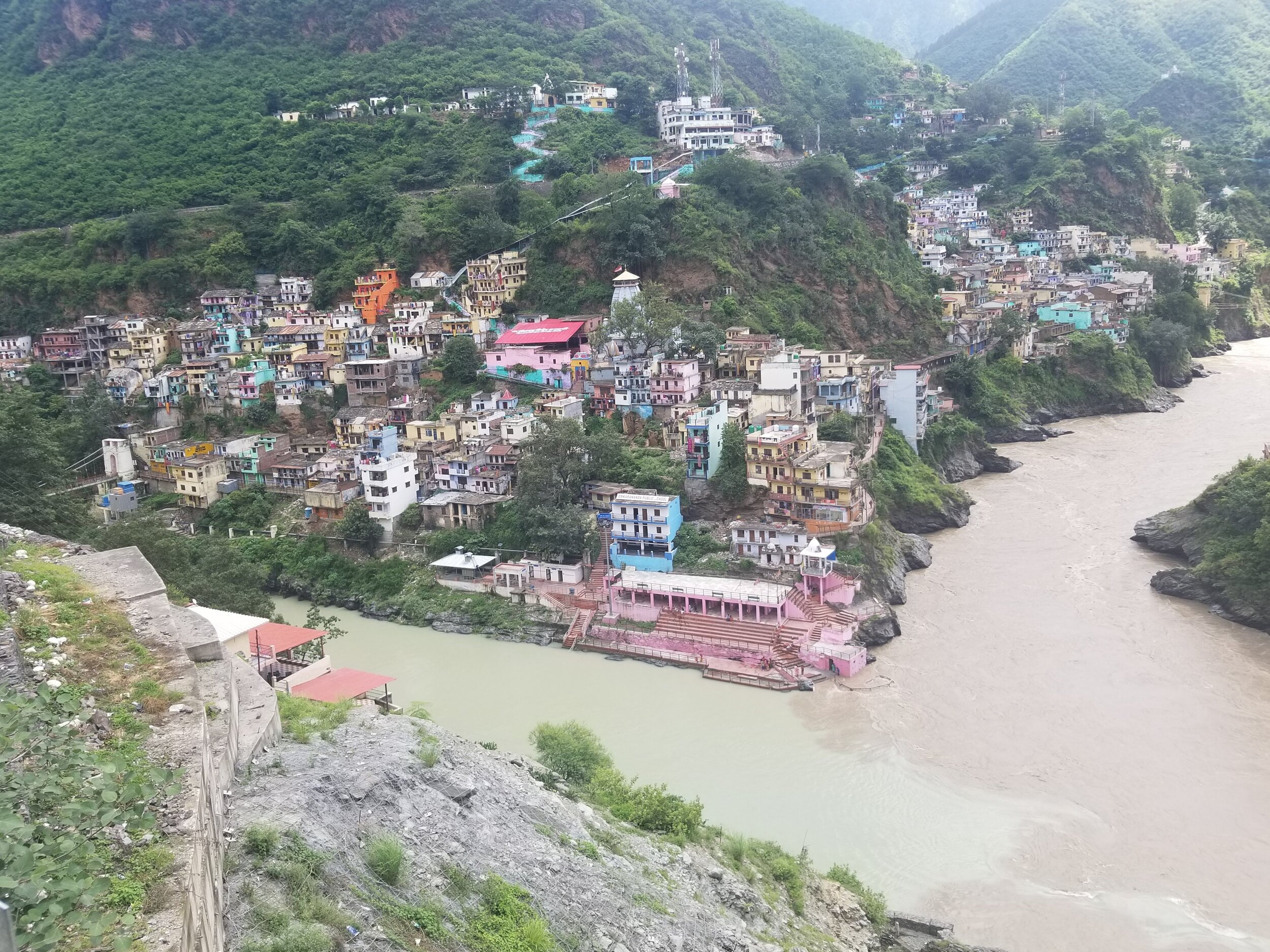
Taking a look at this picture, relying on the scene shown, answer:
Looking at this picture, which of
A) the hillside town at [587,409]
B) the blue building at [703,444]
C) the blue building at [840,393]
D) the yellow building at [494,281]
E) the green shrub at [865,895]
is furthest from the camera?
the yellow building at [494,281]

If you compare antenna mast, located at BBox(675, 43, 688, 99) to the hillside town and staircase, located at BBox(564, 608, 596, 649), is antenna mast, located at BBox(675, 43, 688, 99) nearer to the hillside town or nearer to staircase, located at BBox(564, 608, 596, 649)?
the hillside town

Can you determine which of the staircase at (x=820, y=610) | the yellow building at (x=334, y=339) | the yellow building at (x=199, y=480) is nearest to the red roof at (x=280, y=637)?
the staircase at (x=820, y=610)

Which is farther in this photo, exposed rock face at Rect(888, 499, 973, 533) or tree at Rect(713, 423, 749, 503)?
exposed rock face at Rect(888, 499, 973, 533)

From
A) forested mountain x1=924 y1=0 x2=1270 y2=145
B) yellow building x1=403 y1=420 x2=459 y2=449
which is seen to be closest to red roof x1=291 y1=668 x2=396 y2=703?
yellow building x1=403 y1=420 x2=459 y2=449

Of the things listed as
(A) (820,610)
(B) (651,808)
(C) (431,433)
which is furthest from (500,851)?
(C) (431,433)

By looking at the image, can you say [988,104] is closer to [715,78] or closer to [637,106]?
[715,78]

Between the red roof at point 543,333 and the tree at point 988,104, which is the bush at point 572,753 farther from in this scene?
the tree at point 988,104
